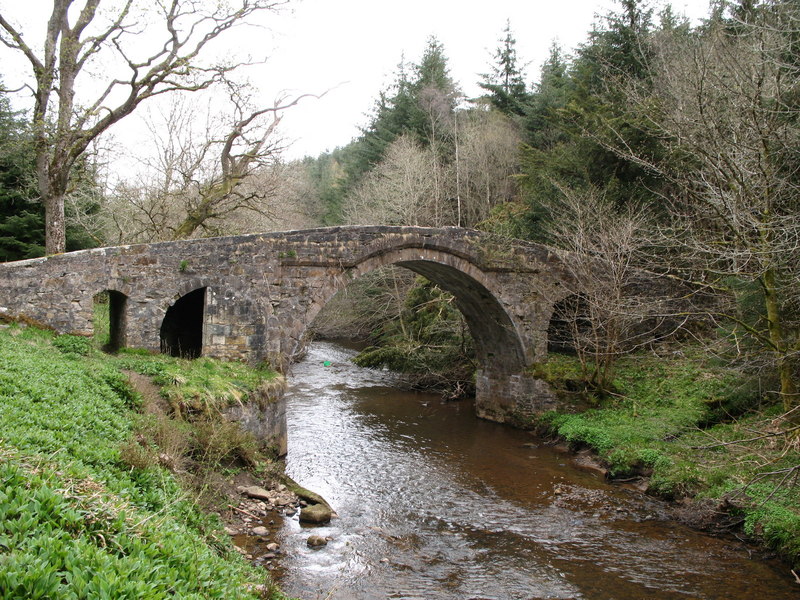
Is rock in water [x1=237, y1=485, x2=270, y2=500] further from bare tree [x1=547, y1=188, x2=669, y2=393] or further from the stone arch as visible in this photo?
bare tree [x1=547, y1=188, x2=669, y2=393]

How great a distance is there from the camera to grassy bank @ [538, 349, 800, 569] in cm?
845

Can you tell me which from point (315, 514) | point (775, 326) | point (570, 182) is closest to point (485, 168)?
point (570, 182)

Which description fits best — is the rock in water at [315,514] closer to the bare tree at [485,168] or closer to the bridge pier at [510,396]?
the bridge pier at [510,396]

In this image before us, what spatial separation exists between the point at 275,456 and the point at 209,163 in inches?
521

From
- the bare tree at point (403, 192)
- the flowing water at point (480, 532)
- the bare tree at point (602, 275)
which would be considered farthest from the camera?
the bare tree at point (403, 192)

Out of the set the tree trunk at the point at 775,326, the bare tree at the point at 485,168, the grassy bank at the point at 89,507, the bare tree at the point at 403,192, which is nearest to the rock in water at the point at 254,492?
the grassy bank at the point at 89,507

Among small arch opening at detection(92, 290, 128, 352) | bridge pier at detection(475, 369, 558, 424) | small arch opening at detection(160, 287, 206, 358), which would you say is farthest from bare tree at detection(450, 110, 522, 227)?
small arch opening at detection(92, 290, 128, 352)

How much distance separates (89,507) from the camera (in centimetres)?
378

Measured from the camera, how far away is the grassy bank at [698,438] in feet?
27.7

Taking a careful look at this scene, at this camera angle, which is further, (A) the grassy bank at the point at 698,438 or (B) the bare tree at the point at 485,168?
(B) the bare tree at the point at 485,168

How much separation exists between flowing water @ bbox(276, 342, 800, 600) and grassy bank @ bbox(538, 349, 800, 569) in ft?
1.79

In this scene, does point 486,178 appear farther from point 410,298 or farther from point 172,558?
point 172,558

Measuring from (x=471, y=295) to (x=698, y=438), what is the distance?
6.65 metres

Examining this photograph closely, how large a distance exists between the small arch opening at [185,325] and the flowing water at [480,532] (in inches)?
120
